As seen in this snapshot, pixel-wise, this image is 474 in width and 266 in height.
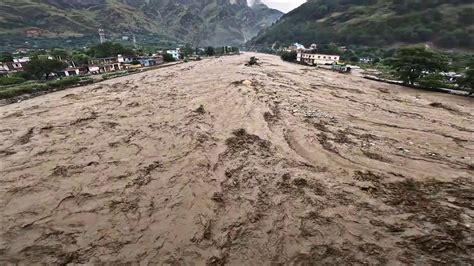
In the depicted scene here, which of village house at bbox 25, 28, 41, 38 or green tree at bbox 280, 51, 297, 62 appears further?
village house at bbox 25, 28, 41, 38

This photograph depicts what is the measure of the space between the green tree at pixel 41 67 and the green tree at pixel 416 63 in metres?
50.5

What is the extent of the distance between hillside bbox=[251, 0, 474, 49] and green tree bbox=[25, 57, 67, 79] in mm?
97777

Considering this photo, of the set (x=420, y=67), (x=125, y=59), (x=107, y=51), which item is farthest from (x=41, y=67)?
(x=420, y=67)

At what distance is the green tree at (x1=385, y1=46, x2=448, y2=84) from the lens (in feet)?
109

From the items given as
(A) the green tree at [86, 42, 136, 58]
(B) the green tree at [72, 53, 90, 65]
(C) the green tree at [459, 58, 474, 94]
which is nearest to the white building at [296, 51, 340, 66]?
(C) the green tree at [459, 58, 474, 94]

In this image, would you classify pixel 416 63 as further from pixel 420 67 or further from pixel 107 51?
pixel 107 51

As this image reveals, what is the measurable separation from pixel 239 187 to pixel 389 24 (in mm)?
110180

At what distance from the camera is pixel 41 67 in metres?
41.0

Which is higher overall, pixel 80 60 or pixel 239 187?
pixel 80 60

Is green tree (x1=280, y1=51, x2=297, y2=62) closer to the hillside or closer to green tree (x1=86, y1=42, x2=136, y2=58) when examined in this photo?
green tree (x1=86, y1=42, x2=136, y2=58)

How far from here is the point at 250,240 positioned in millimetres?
8492

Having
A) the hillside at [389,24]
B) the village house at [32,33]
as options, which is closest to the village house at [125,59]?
the hillside at [389,24]

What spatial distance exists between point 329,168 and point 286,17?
175025 millimetres

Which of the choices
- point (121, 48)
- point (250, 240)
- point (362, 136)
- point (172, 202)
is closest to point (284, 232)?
point (250, 240)
